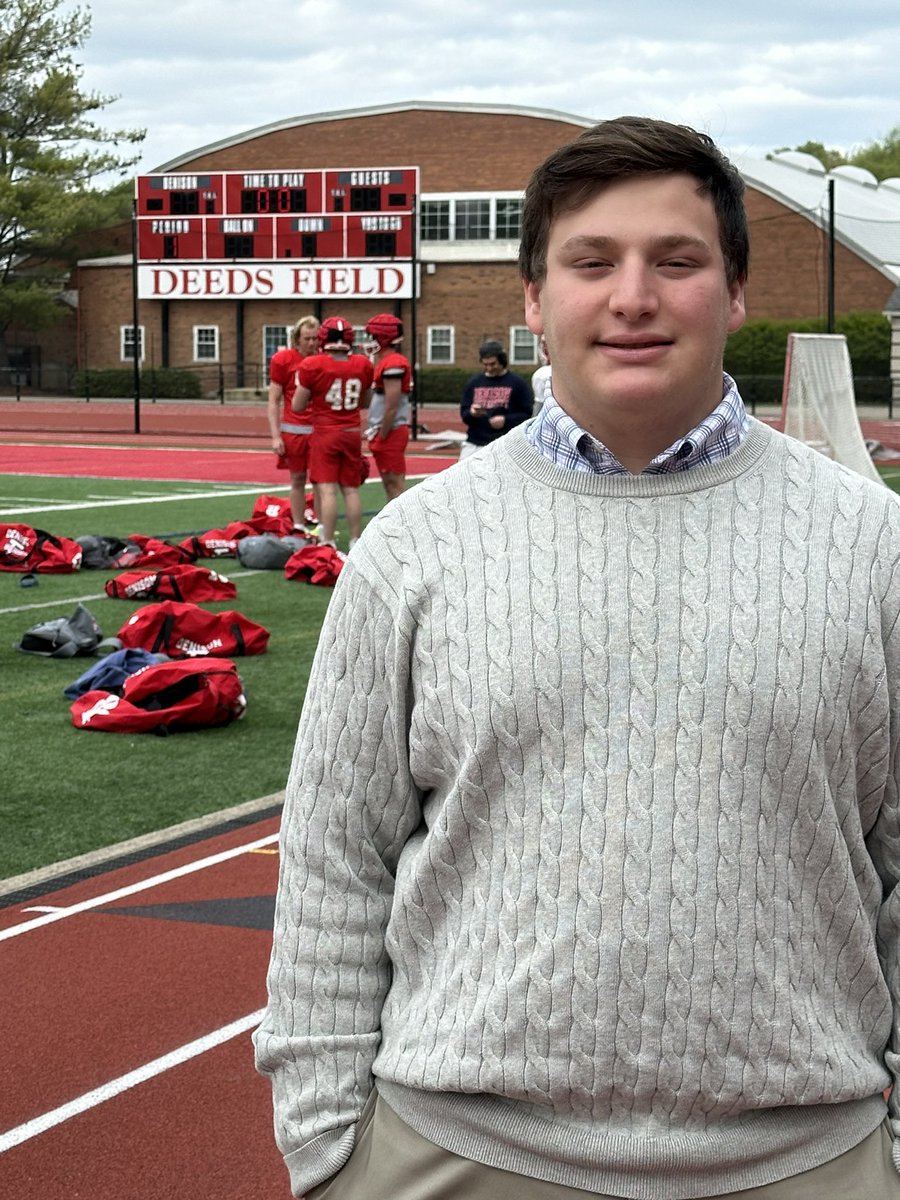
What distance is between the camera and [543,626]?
6.39ft

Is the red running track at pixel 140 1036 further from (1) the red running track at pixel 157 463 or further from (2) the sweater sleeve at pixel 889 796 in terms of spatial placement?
(1) the red running track at pixel 157 463

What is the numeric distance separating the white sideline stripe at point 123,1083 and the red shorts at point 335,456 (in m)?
10.3

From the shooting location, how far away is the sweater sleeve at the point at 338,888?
6.72 ft

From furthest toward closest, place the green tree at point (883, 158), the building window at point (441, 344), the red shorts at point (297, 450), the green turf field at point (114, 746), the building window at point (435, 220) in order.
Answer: the green tree at point (883, 158)
the building window at point (435, 220)
the building window at point (441, 344)
the red shorts at point (297, 450)
the green turf field at point (114, 746)

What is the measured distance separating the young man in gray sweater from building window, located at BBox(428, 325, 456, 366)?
59174 mm

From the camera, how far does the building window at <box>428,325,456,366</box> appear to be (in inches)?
2393

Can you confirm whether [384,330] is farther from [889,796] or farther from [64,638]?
[889,796]

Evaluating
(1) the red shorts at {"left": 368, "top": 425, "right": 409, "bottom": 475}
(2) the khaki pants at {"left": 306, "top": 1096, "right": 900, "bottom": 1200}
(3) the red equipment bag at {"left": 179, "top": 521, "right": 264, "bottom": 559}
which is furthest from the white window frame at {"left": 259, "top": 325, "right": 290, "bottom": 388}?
(2) the khaki pants at {"left": 306, "top": 1096, "right": 900, "bottom": 1200}

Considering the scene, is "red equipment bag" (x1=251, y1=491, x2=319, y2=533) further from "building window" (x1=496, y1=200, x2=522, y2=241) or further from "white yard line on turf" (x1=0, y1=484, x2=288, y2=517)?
"building window" (x1=496, y1=200, x2=522, y2=241)

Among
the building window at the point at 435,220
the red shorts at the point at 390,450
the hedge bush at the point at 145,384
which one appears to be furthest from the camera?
the building window at the point at 435,220

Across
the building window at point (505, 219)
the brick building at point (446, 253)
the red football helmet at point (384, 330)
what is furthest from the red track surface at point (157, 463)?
the building window at point (505, 219)

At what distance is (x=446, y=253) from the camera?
6125cm

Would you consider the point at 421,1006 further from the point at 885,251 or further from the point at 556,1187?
the point at 885,251

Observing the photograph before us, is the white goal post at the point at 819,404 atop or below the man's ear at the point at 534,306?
below
